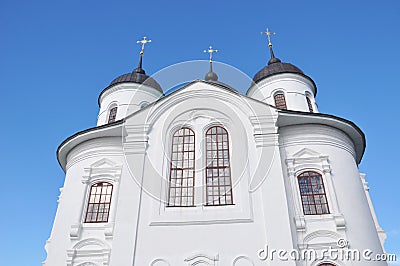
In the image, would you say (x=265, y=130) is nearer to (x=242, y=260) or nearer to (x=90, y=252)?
(x=242, y=260)

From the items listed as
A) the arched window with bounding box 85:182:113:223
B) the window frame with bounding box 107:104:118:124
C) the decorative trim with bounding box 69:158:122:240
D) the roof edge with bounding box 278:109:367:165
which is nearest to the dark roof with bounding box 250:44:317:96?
the roof edge with bounding box 278:109:367:165

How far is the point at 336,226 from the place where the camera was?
11.0 meters

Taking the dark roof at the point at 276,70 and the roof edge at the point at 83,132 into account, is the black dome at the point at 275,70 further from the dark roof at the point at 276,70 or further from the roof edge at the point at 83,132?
the roof edge at the point at 83,132

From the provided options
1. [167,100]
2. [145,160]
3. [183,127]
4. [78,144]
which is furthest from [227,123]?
[78,144]

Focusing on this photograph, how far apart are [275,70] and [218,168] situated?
8.95 meters

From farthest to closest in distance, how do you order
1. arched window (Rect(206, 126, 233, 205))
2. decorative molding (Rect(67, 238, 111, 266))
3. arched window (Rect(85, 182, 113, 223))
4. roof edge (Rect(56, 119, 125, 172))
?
roof edge (Rect(56, 119, 125, 172)), arched window (Rect(85, 182, 113, 223)), arched window (Rect(206, 126, 233, 205)), decorative molding (Rect(67, 238, 111, 266))

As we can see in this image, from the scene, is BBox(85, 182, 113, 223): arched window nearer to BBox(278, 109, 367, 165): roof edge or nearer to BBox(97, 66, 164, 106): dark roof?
BBox(278, 109, 367, 165): roof edge

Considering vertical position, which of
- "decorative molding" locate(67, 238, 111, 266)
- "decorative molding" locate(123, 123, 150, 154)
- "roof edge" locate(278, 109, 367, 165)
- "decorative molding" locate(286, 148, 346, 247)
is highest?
"roof edge" locate(278, 109, 367, 165)

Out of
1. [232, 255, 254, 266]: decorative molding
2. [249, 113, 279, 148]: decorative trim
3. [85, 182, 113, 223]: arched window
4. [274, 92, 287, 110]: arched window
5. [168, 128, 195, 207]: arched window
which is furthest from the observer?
[274, 92, 287, 110]: arched window

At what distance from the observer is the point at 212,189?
11914 millimetres

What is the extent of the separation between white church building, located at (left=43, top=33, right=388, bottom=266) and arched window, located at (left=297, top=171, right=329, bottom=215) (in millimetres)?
36

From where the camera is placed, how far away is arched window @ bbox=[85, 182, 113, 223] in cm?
1222

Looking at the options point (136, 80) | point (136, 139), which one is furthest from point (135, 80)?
point (136, 139)

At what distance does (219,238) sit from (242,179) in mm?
2214
